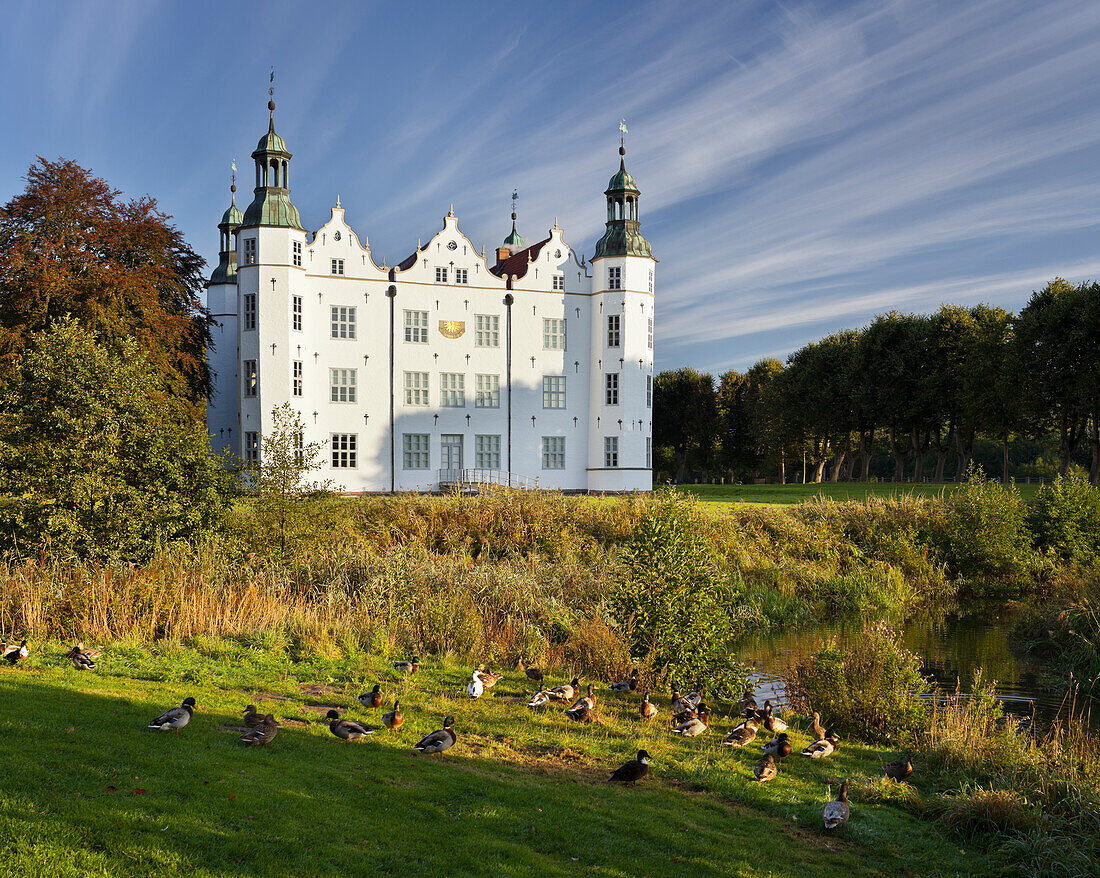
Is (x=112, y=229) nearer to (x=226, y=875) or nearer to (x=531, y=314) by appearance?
(x=531, y=314)

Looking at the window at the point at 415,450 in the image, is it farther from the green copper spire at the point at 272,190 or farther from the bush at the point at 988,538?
the bush at the point at 988,538

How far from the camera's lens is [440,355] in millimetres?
41281

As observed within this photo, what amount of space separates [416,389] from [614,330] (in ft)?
35.9

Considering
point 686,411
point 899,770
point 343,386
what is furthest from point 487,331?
point 899,770

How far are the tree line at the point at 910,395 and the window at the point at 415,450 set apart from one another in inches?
1066

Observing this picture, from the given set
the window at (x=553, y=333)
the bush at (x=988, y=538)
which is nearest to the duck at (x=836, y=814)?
the bush at (x=988, y=538)

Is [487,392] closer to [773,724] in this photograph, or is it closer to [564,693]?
[564,693]

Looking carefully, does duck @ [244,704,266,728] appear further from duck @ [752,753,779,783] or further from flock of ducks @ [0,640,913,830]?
duck @ [752,753,779,783]

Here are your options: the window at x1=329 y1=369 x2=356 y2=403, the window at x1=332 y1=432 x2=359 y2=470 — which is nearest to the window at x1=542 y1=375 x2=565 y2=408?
the window at x1=329 y1=369 x2=356 y2=403

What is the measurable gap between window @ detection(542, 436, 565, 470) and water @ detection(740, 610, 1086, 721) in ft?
77.0

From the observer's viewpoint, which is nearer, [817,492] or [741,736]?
[741,736]

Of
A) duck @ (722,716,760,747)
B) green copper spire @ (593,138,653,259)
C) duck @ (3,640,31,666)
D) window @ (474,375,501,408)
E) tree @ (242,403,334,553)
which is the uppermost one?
green copper spire @ (593,138,653,259)

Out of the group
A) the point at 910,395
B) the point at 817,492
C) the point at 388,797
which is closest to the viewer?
the point at 388,797

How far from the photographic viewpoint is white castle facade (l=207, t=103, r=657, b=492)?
38.7 m
